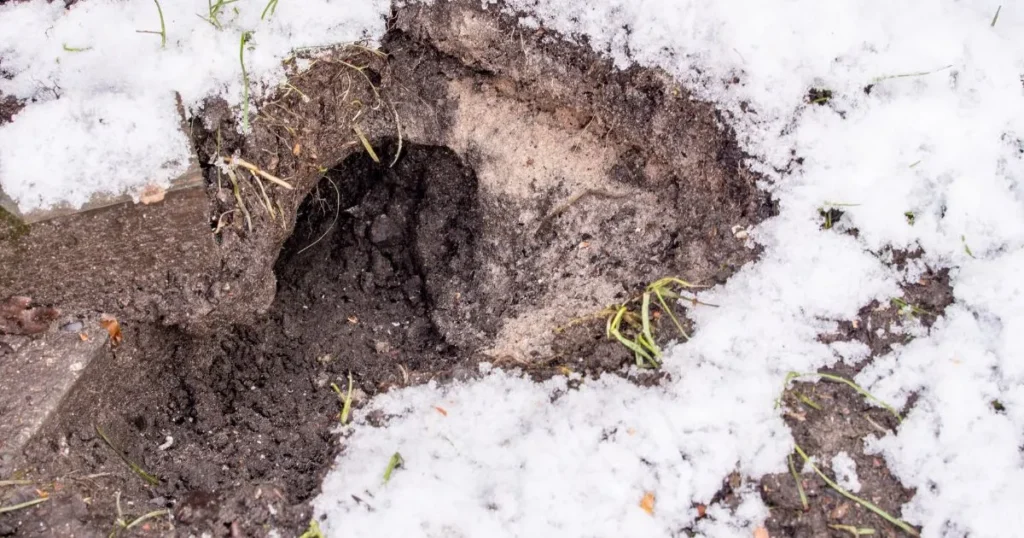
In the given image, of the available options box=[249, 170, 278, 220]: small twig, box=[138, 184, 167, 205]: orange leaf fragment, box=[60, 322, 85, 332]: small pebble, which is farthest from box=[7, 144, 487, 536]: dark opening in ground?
box=[138, 184, 167, 205]: orange leaf fragment

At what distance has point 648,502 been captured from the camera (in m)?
1.89

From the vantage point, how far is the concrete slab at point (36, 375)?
74.9 inches

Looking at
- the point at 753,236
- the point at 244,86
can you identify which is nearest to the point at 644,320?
the point at 753,236

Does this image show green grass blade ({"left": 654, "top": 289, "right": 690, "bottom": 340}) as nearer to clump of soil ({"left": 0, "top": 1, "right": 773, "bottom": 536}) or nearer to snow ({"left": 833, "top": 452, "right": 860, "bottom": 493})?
clump of soil ({"left": 0, "top": 1, "right": 773, "bottom": 536})

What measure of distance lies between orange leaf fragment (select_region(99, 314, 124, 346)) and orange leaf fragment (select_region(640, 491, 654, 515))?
1.37m

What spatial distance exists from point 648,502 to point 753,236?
2.37 ft

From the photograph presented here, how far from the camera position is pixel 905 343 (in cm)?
196

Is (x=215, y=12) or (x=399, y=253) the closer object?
(x=215, y=12)

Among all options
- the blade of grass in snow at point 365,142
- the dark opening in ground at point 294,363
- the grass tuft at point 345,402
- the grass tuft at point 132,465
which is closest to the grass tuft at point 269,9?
the blade of grass in snow at point 365,142

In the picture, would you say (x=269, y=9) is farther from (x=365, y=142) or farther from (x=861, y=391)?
(x=861, y=391)

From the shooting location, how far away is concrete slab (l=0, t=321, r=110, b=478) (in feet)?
6.24

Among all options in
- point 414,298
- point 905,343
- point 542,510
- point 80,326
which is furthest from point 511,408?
point 80,326

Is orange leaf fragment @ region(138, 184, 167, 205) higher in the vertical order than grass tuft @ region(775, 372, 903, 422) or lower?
lower

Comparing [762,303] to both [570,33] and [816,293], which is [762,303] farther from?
[570,33]
